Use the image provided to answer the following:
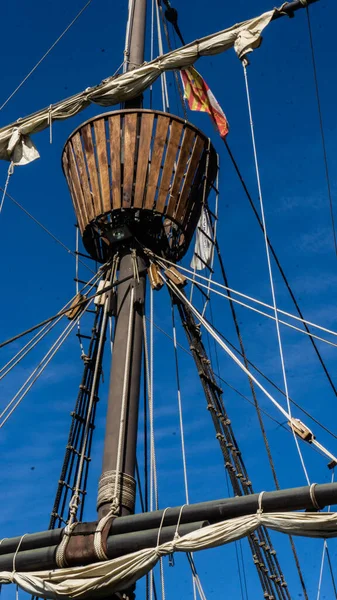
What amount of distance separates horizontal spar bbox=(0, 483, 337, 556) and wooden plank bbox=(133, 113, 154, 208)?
4.84 meters

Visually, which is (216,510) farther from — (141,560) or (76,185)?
(76,185)

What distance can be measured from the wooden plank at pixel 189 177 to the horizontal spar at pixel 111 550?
16.8 ft

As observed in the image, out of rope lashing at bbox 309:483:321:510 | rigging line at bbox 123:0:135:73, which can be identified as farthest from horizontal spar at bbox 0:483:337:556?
rigging line at bbox 123:0:135:73

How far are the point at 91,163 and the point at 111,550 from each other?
5.98 m

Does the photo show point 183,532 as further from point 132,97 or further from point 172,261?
point 132,97

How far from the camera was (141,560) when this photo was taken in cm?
938

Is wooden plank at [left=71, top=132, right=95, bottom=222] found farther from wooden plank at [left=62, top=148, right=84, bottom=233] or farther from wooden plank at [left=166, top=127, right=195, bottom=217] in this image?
wooden plank at [left=166, top=127, right=195, bottom=217]

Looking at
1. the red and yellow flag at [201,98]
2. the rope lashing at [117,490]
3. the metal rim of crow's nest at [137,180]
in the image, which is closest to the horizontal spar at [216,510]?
the rope lashing at [117,490]

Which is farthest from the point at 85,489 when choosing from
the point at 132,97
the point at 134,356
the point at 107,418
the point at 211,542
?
the point at 132,97

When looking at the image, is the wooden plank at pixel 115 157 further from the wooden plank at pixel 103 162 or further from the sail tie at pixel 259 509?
the sail tie at pixel 259 509

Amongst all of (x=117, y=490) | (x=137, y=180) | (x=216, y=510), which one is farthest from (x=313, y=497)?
(x=137, y=180)

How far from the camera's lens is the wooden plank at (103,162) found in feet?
42.2

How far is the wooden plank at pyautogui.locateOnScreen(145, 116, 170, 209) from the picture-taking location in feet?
41.8

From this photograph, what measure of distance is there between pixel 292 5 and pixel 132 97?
2857 mm
